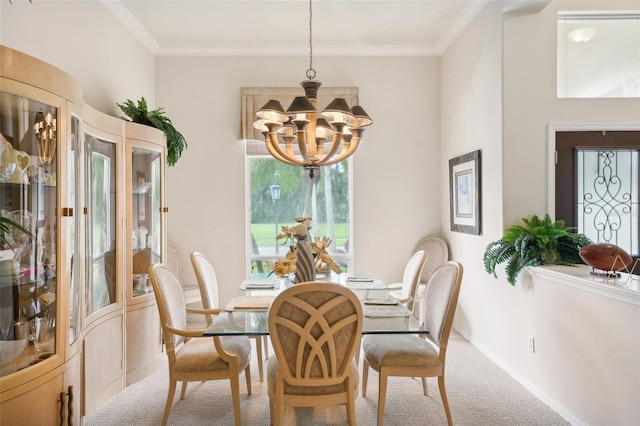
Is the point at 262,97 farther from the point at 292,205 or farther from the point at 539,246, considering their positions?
the point at 539,246

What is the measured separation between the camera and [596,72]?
3240 millimetres

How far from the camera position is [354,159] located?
4531mm

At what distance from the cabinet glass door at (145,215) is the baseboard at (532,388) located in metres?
2.93

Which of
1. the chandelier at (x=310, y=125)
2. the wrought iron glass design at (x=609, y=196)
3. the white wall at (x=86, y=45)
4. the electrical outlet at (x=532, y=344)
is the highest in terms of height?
the white wall at (x=86, y=45)

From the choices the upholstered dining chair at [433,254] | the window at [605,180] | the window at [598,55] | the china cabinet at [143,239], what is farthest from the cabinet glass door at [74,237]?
the window at [598,55]

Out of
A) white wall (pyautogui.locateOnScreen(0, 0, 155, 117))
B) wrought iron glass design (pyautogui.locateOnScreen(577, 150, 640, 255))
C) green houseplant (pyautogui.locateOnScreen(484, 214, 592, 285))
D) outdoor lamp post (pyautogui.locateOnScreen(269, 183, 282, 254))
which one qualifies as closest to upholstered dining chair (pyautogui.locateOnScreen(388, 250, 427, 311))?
green houseplant (pyautogui.locateOnScreen(484, 214, 592, 285))

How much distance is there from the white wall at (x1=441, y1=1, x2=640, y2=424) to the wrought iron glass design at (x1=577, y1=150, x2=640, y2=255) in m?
0.30

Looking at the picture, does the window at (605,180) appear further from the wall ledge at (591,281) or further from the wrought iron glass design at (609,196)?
the wall ledge at (591,281)

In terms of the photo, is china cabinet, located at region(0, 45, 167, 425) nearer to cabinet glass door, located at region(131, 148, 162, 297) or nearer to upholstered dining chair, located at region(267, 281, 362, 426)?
cabinet glass door, located at region(131, 148, 162, 297)

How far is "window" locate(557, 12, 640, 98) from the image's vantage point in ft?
10.5

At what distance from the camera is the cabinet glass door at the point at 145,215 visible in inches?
120

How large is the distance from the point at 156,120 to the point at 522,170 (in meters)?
3.02

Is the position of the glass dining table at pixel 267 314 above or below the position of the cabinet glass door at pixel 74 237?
below

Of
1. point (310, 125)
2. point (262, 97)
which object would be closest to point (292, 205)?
point (262, 97)
